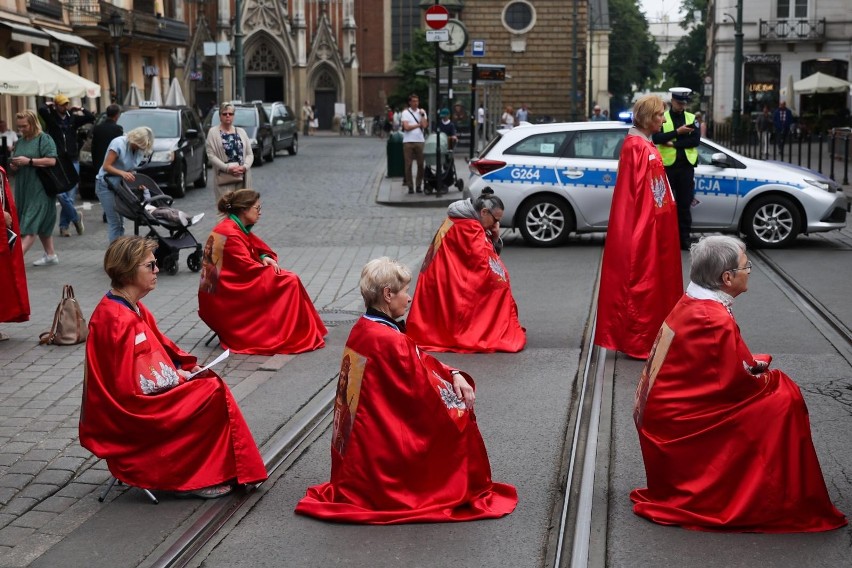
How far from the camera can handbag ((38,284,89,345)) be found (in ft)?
30.8

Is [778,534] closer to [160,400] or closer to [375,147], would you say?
[160,400]

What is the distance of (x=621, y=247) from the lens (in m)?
8.55

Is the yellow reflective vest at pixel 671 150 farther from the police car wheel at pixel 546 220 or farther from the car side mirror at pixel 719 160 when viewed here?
the police car wheel at pixel 546 220

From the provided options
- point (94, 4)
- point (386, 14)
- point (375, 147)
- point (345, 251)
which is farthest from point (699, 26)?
point (345, 251)

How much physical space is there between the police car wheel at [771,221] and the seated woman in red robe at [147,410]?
10198 millimetres

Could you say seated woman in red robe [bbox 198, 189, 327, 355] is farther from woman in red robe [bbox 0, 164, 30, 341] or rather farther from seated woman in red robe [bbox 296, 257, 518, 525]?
seated woman in red robe [bbox 296, 257, 518, 525]

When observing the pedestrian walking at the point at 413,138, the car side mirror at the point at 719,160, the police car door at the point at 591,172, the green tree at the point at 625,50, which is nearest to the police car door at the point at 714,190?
the car side mirror at the point at 719,160

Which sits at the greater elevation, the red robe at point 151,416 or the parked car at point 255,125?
the parked car at point 255,125

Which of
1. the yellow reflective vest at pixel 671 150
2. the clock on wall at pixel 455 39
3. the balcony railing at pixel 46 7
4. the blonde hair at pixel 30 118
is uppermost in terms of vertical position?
the balcony railing at pixel 46 7

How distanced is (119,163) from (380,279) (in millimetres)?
8748

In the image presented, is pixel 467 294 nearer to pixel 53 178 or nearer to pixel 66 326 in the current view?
pixel 66 326

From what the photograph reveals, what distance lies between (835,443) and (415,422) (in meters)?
2.46

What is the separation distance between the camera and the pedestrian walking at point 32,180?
12.8m

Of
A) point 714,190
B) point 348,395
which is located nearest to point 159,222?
point 714,190
